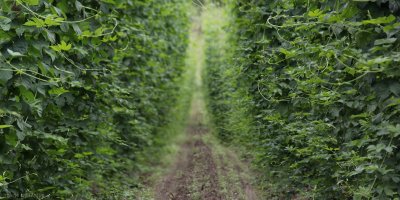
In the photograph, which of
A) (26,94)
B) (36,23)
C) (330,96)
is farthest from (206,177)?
(36,23)

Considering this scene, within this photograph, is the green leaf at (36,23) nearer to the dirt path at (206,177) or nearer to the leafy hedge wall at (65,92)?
the leafy hedge wall at (65,92)

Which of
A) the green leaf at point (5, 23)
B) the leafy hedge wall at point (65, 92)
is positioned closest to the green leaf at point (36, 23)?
the leafy hedge wall at point (65, 92)

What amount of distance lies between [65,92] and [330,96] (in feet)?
9.34

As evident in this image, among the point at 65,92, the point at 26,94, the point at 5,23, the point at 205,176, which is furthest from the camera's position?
the point at 205,176

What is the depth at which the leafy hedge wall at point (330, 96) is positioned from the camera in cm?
354

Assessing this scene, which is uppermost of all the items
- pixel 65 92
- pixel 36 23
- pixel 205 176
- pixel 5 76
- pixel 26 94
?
pixel 36 23

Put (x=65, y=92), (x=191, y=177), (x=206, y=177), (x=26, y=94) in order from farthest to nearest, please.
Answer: (x=191, y=177)
(x=206, y=177)
(x=65, y=92)
(x=26, y=94)

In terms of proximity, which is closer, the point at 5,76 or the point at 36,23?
the point at 5,76

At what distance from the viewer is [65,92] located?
5293mm

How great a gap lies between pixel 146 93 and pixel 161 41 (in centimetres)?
134

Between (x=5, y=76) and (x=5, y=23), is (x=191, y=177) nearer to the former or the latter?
(x=5, y=76)

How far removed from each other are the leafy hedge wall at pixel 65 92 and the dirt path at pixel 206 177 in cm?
92

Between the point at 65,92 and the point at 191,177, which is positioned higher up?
the point at 65,92

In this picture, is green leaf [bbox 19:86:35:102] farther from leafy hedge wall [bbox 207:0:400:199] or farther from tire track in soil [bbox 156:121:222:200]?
tire track in soil [bbox 156:121:222:200]
